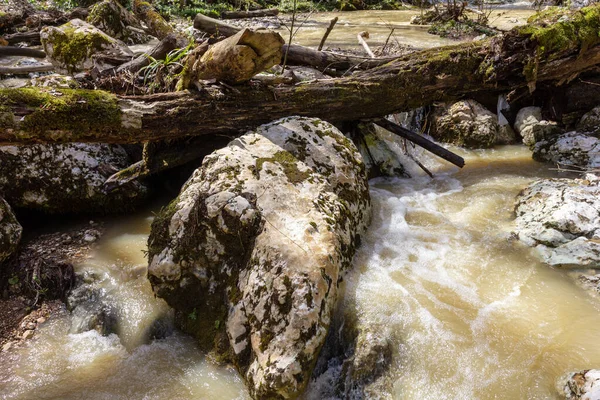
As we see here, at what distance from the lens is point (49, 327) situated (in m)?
3.52

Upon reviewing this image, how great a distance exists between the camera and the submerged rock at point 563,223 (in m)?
3.79

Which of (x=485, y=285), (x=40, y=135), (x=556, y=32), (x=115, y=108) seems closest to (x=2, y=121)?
(x=40, y=135)

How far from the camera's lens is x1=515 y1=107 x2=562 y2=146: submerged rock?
6.34m

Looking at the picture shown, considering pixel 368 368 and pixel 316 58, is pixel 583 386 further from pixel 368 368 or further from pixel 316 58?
pixel 316 58

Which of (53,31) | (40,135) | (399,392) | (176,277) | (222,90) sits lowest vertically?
(399,392)

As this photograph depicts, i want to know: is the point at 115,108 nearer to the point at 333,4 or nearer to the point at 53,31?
the point at 53,31

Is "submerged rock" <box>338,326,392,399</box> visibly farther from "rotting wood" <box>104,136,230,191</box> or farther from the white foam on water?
"rotting wood" <box>104,136,230,191</box>

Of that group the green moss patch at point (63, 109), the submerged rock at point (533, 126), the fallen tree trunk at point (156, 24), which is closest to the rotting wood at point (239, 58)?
the green moss patch at point (63, 109)

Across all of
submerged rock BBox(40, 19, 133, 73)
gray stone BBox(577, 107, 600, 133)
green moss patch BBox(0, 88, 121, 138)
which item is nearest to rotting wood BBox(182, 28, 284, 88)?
green moss patch BBox(0, 88, 121, 138)

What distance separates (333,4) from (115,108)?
57.0 feet

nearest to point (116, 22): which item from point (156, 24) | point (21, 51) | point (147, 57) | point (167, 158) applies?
point (156, 24)

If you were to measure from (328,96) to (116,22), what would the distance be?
8.04m

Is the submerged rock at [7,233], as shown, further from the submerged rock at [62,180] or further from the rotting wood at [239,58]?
the rotting wood at [239,58]

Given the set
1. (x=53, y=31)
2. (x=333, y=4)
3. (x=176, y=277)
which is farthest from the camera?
(x=333, y=4)
